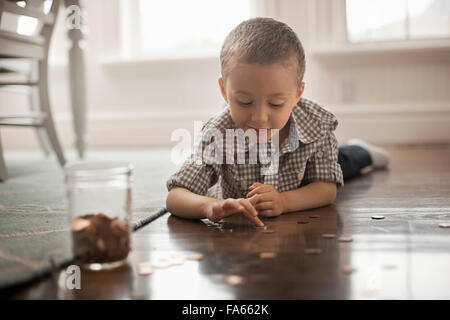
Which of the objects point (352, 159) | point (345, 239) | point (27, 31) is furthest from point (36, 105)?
point (345, 239)

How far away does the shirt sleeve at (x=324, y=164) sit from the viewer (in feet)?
3.67

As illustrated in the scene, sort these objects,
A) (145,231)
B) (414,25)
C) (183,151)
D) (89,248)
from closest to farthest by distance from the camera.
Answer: (89,248), (145,231), (183,151), (414,25)

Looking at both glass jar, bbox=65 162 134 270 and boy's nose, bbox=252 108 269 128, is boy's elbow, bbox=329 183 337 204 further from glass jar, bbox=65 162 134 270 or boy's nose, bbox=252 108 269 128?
glass jar, bbox=65 162 134 270

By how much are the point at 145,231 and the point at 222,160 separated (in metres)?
0.27

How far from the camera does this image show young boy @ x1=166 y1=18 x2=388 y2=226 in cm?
93

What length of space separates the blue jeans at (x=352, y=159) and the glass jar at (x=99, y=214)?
39.7 inches

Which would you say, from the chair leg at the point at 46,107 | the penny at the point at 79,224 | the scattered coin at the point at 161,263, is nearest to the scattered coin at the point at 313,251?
the scattered coin at the point at 161,263

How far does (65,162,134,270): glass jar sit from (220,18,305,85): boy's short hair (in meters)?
0.37

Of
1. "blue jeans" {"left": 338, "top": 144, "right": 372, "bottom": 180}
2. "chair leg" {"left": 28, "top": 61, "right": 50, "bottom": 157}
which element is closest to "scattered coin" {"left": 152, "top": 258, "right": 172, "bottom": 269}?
"blue jeans" {"left": 338, "top": 144, "right": 372, "bottom": 180}

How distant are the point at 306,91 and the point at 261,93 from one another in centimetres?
224

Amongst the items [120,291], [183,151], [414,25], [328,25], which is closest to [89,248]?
[120,291]

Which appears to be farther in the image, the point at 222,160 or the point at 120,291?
the point at 222,160
